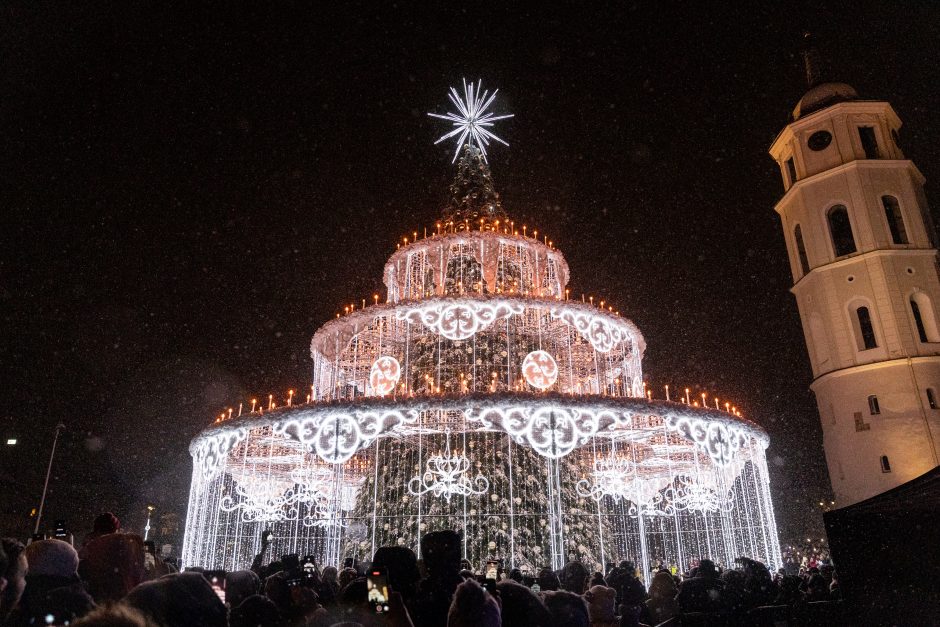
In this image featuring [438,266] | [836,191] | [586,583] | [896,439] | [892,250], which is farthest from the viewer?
[836,191]

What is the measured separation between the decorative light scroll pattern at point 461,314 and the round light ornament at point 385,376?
1.72 metres

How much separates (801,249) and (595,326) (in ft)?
65.6

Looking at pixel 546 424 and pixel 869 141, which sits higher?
pixel 869 141

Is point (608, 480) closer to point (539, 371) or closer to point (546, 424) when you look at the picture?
point (539, 371)

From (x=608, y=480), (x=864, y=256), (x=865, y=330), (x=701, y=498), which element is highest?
(x=864, y=256)

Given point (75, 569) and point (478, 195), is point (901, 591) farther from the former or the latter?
point (478, 195)

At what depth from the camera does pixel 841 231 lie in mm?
31266

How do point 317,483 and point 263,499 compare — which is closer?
point 263,499

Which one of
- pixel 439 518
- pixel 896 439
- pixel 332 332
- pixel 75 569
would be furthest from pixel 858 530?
pixel 896 439

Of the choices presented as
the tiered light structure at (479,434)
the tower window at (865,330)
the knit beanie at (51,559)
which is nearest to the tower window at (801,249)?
the tower window at (865,330)

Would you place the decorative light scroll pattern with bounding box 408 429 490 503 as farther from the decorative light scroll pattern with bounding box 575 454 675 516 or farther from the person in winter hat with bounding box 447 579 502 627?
the person in winter hat with bounding box 447 579 502 627

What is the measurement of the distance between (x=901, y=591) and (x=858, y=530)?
2.61 ft

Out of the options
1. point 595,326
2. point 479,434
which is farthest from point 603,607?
point 595,326

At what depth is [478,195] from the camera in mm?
24094
